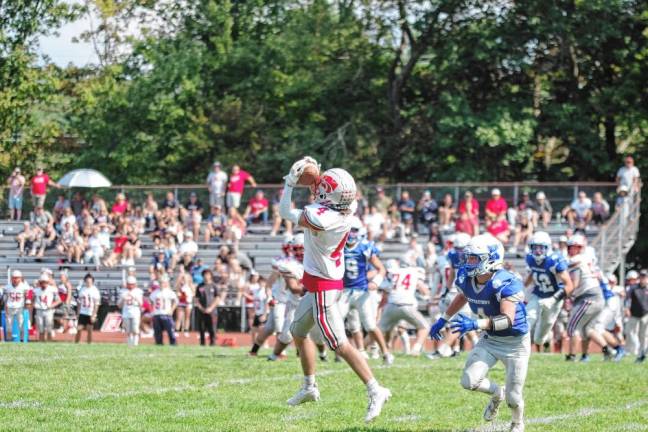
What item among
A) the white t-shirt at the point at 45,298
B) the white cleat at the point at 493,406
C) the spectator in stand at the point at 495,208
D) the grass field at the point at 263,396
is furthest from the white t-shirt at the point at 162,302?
the white cleat at the point at 493,406

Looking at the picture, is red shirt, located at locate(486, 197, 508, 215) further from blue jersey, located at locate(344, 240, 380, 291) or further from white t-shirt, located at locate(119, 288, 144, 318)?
blue jersey, located at locate(344, 240, 380, 291)

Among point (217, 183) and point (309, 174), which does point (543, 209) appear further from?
Answer: point (309, 174)

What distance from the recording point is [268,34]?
1321 inches

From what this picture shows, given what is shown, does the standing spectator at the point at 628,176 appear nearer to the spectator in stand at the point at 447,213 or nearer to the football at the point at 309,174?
the spectator in stand at the point at 447,213

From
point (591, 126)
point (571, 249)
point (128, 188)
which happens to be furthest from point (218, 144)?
point (571, 249)

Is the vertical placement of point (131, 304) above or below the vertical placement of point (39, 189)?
below

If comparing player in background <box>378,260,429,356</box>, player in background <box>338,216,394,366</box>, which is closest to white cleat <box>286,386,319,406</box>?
player in background <box>338,216,394,366</box>

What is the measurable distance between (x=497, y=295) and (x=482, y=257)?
294 millimetres

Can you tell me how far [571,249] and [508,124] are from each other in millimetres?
13178

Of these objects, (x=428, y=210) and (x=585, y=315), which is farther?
(x=428, y=210)

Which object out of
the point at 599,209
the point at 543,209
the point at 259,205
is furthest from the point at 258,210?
the point at 599,209

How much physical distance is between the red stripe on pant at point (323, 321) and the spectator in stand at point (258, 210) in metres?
16.1

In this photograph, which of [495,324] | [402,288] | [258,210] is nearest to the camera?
[495,324]

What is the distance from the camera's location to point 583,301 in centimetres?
1497
